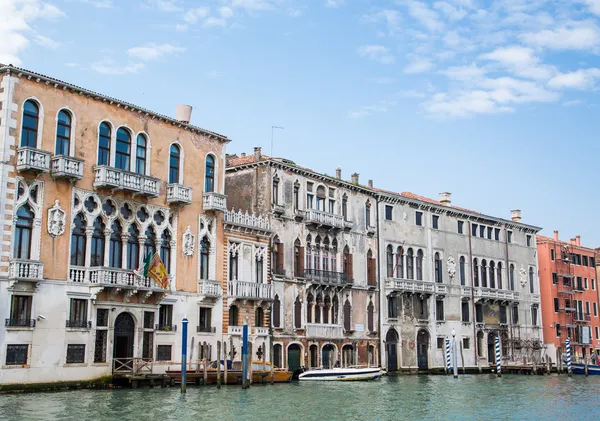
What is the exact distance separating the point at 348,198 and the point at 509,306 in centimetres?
1700

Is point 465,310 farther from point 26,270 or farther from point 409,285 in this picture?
point 26,270

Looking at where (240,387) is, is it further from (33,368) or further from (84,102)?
(84,102)

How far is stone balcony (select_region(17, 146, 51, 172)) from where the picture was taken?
25266mm

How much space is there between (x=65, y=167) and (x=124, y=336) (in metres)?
6.78

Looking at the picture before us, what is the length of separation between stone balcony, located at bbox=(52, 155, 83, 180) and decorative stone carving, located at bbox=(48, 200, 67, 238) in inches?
38.4

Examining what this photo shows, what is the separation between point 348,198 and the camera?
138 feet

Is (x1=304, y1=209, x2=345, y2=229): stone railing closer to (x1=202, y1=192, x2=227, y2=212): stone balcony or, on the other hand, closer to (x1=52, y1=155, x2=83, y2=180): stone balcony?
(x1=202, y1=192, x2=227, y2=212): stone balcony

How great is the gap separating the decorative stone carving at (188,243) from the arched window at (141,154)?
312 centimetres

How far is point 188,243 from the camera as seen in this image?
31469mm

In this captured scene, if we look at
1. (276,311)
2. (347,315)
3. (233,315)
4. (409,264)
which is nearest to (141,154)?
(233,315)

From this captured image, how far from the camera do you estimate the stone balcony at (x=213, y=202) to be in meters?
32.2

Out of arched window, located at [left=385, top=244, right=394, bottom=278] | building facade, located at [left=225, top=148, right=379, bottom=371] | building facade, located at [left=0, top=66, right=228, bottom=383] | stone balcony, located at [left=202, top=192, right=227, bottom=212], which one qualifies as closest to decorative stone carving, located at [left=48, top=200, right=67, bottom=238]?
building facade, located at [left=0, top=66, right=228, bottom=383]

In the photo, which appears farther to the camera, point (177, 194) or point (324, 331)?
point (324, 331)

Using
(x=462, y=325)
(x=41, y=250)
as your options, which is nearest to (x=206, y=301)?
(x=41, y=250)
